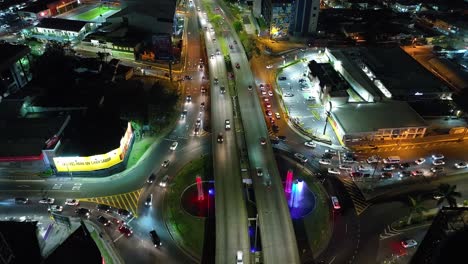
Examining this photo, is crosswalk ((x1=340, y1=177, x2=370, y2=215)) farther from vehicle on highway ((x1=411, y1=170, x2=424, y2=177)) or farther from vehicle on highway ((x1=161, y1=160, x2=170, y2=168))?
vehicle on highway ((x1=161, y1=160, x2=170, y2=168))

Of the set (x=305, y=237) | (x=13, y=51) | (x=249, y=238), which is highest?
(x=13, y=51)

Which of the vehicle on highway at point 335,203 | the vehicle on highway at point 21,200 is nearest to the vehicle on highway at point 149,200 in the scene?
the vehicle on highway at point 21,200

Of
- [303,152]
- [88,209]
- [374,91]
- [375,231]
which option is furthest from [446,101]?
[88,209]

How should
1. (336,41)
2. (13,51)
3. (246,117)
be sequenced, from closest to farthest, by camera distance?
(246,117), (13,51), (336,41)

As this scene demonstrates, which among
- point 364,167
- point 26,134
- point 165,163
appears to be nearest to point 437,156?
point 364,167

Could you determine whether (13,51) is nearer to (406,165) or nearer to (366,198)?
(366,198)

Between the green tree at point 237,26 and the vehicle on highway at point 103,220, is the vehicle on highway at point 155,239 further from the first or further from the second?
the green tree at point 237,26

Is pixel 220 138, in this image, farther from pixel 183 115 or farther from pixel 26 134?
pixel 26 134
